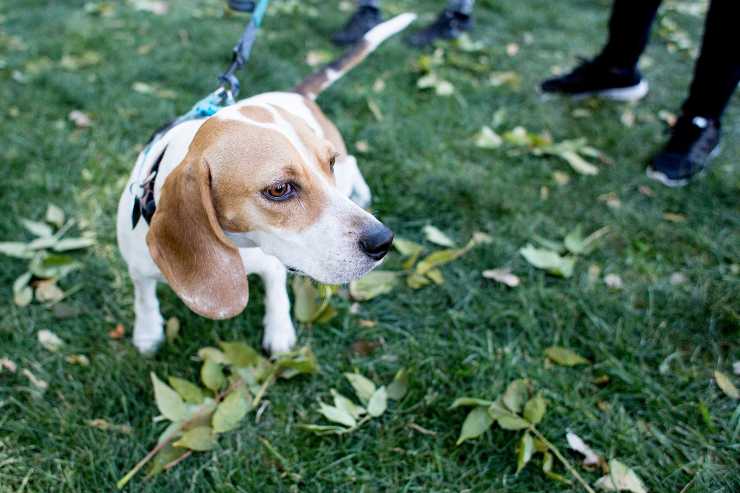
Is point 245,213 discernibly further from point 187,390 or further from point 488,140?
point 488,140

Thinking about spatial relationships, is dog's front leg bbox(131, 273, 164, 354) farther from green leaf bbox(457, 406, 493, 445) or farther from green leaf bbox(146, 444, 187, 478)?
green leaf bbox(457, 406, 493, 445)

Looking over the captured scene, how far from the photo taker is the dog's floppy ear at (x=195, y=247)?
1.62 m

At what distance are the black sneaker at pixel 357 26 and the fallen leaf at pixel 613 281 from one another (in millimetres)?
2899

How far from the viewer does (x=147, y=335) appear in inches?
88.0

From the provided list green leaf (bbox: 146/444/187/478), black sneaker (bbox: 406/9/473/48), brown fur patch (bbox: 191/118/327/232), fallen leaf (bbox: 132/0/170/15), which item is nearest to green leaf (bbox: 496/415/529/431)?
brown fur patch (bbox: 191/118/327/232)

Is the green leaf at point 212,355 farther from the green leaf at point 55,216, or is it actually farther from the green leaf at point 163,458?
the green leaf at point 55,216

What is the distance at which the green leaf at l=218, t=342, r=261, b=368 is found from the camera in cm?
216

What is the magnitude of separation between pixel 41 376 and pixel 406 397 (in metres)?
1.38

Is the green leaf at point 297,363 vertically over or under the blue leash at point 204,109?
under

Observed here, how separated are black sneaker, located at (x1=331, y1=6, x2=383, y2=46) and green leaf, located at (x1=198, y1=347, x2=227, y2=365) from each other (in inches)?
126

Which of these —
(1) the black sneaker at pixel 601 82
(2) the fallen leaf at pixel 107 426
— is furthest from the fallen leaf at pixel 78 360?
(1) the black sneaker at pixel 601 82

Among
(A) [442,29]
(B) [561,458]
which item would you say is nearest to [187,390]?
(B) [561,458]

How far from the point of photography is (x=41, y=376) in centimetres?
214

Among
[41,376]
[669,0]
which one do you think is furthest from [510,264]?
[669,0]
